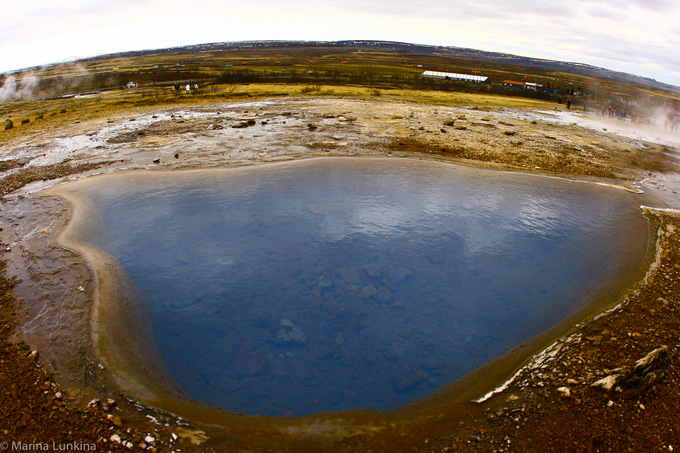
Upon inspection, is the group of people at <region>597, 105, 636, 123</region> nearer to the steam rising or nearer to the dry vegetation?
the dry vegetation

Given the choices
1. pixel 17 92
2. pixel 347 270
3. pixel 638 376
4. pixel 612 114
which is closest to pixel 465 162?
pixel 347 270

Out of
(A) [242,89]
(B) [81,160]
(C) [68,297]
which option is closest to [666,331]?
(C) [68,297]

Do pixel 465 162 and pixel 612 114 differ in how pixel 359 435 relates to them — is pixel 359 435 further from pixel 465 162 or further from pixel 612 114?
pixel 612 114

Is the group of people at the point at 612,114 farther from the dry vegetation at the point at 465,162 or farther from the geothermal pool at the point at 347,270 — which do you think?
the geothermal pool at the point at 347,270

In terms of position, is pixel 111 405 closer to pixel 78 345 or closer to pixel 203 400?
pixel 203 400

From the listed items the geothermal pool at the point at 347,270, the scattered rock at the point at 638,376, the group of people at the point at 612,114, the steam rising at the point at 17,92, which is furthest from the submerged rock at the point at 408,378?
the steam rising at the point at 17,92

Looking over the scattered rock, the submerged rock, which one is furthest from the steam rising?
the scattered rock
